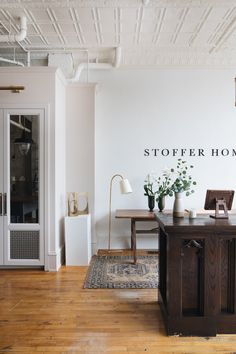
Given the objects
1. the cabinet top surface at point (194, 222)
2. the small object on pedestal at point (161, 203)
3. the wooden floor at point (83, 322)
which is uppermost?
the cabinet top surface at point (194, 222)

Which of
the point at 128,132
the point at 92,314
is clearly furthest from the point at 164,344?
the point at 128,132

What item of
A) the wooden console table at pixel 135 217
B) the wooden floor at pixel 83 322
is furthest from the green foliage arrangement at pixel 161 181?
the wooden floor at pixel 83 322

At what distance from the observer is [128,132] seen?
19.0 ft

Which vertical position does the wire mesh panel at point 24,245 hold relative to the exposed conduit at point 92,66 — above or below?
below

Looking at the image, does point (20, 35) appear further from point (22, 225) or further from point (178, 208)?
point (178, 208)

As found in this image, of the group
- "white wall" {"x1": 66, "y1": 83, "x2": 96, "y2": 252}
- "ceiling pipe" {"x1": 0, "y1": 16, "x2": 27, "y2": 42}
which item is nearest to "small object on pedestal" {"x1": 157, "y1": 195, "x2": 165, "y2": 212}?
"white wall" {"x1": 66, "y1": 83, "x2": 96, "y2": 252}

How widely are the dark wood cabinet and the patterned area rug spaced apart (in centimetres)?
120

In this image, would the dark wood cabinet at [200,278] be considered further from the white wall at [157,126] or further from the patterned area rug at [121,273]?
the white wall at [157,126]

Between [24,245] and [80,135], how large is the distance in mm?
2109

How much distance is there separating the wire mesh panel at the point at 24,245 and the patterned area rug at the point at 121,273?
909mm

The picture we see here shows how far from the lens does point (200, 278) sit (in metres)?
2.82

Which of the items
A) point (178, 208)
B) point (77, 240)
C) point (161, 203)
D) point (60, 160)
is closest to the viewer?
point (178, 208)

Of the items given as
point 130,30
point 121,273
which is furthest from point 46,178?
point 130,30

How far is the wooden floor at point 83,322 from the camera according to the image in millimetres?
2635
